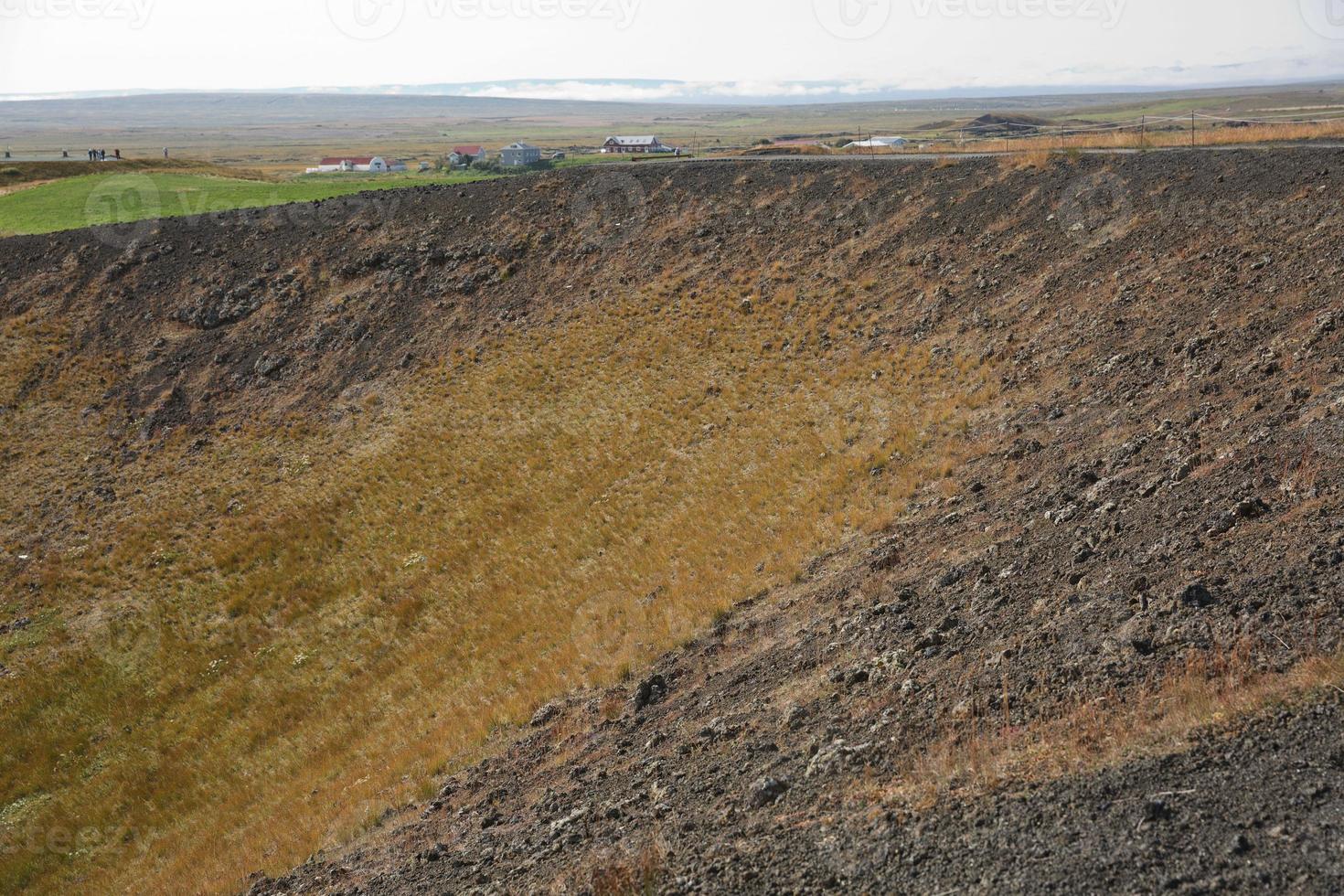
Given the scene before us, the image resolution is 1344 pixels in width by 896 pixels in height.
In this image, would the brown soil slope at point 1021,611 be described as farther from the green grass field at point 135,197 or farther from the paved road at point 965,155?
the green grass field at point 135,197

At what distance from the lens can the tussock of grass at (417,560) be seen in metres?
16.6

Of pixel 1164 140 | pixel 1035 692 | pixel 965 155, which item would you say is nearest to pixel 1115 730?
pixel 1035 692

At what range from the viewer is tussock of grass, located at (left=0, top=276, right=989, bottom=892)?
653 inches

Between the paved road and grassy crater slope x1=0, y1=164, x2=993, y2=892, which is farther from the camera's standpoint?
the paved road

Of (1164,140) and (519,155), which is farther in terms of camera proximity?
(519,155)

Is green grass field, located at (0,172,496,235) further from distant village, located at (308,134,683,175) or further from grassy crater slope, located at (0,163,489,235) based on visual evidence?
distant village, located at (308,134,683,175)

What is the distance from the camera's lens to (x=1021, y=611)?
11367 millimetres

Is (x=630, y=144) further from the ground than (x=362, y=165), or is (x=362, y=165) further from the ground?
(x=630, y=144)

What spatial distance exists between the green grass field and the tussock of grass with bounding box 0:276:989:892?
18.1 metres

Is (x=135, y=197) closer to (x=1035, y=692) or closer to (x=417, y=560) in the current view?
(x=417, y=560)

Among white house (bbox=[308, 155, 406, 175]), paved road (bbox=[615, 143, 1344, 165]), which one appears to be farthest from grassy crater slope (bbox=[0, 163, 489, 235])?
white house (bbox=[308, 155, 406, 175])

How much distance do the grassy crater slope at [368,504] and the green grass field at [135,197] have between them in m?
5.88

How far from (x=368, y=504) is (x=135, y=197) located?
35.1 m

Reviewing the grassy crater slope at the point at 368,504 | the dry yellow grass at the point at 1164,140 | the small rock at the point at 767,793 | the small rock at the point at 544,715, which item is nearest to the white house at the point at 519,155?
the grassy crater slope at the point at 368,504
